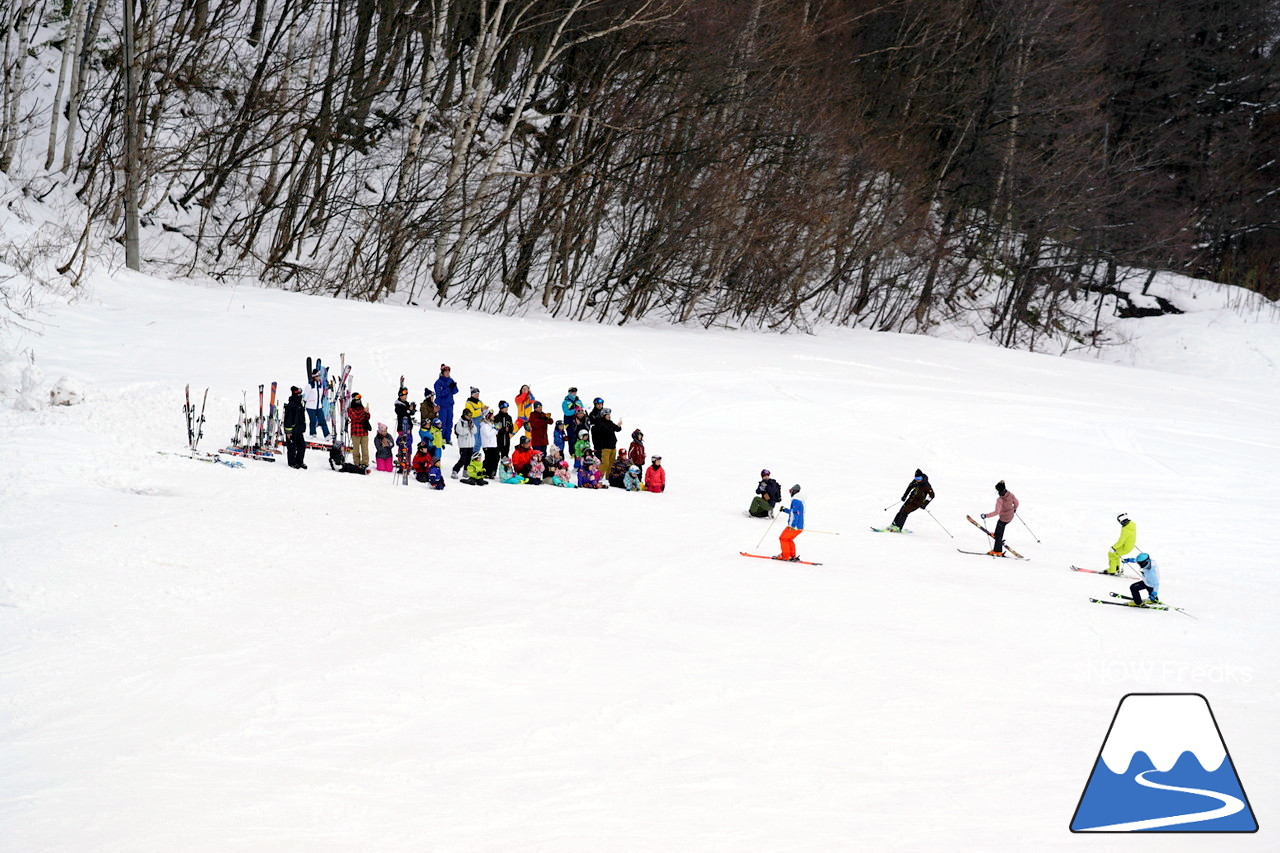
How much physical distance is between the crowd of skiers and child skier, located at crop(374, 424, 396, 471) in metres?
0.01

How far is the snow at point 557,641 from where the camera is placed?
21.3 ft

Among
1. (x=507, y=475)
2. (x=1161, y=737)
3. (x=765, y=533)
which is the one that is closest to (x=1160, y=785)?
(x=1161, y=737)

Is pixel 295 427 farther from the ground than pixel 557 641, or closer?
farther from the ground

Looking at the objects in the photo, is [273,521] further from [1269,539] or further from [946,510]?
[1269,539]

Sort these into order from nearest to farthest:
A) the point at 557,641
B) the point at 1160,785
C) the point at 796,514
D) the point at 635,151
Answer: the point at 1160,785 < the point at 557,641 < the point at 796,514 < the point at 635,151

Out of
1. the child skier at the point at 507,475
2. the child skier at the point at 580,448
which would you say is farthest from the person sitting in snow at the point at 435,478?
the child skier at the point at 580,448

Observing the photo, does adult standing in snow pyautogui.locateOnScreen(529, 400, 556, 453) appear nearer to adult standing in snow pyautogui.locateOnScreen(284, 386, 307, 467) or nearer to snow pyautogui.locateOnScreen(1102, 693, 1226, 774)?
adult standing in snow pyautogui.locateOnScreen(284, 386, 307, 467)

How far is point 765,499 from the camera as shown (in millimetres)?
15570

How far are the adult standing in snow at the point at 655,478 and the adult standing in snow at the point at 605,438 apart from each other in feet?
2.56

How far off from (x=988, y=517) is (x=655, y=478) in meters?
5.03

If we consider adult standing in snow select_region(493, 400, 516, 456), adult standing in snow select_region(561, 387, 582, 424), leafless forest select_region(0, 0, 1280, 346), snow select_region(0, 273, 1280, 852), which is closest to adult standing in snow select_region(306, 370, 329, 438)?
snow select_region(0, 273, 1280, 852)

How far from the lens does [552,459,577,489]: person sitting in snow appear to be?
17.1 metres

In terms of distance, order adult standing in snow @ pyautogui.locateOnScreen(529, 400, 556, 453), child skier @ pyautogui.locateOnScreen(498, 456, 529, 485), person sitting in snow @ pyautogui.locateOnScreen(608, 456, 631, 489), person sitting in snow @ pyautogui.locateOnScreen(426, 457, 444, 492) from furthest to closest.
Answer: adult standing in snow @ pyautogui.locateOnScreen(529, 400, 556, 453) < person sitting in snow @ pyautogui.locateOnScreen(608, 456, 631, 489) < child skier @ pyautogui.locateOnScreen(498, 456, 529, 485) < person sitting in snow @ pyautogui.locateOnScreen(426, 457, 444, 492)

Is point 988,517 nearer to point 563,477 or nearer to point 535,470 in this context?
point 563,477
